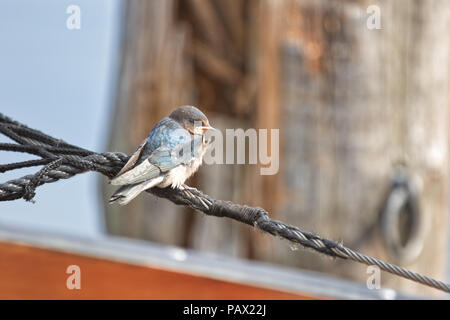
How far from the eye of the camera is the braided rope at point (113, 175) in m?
1.19

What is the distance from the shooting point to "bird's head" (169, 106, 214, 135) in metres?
1.25

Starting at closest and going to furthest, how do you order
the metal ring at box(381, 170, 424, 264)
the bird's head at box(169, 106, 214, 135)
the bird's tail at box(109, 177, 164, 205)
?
the bird's tail at box(109, 177, 164, 205)
the bird's head at box(169, 106, 214, 135)
the metal ring at box(381, 170, 424, 264)

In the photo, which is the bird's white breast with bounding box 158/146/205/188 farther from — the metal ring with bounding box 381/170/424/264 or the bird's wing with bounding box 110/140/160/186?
the metal ring with bounding box 381/170/424/264

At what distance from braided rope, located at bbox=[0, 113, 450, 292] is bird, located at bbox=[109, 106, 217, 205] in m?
0.03

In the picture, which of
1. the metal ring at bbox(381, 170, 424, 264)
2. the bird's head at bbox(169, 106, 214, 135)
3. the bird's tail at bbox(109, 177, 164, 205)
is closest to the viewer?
the bird's tail at bbox(109, 177, 164, 205)

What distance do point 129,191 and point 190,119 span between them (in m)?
0.20

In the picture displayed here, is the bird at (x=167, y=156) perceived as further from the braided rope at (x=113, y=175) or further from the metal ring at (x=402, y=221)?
the metal ring at (x=402, y=221)

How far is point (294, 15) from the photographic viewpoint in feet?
15.1

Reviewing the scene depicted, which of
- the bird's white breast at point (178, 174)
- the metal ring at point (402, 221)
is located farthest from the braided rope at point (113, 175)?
the metal ring at point (402, 221)

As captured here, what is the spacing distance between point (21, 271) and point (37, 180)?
216 cm

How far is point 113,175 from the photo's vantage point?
120 cm

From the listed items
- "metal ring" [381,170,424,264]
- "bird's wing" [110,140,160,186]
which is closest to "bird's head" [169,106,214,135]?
"bird's wing" [110,140,160,186]
